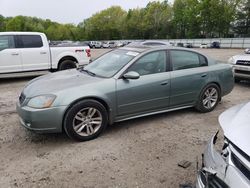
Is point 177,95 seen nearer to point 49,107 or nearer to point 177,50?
point 177,50

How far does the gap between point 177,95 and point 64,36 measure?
321 feet

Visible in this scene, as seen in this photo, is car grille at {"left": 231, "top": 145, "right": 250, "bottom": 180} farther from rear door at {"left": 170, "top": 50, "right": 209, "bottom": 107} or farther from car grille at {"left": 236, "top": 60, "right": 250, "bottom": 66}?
car grille at {"left": 236, "top": 60, "right": 250, "bottom": 66}

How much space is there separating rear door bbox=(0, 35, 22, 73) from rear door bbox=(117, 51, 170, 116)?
6.08 meters

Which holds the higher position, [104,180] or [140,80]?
[140,80]

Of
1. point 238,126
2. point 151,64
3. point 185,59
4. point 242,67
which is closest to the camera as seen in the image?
point 238,126

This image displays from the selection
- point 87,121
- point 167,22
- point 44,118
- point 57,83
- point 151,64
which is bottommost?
point 87,121

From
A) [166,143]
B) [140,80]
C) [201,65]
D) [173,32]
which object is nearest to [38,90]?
[140,80]

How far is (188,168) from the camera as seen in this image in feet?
11.4

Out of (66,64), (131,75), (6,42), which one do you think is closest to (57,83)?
(131,75)

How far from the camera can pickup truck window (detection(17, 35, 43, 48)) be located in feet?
30.8

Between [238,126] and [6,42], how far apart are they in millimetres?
8880

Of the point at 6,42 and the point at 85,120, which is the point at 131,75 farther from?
the point at 6,42

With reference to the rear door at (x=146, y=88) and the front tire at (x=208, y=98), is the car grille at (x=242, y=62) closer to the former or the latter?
the front tire at (x=208, y=98)

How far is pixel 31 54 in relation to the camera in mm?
9492
